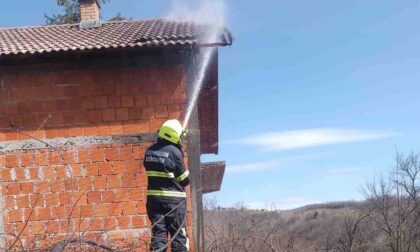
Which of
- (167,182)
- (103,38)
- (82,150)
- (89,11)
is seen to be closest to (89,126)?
(82,150)

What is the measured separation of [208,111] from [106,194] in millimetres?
4479

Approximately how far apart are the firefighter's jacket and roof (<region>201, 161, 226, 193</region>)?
21.0 feet

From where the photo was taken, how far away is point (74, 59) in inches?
325

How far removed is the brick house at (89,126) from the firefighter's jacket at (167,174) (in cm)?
182

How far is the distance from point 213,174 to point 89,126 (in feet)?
22.4

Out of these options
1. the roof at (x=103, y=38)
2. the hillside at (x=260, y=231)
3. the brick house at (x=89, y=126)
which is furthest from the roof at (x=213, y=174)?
the brick house at (x=89, y=126)

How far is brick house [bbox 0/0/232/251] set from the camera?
25.8ft

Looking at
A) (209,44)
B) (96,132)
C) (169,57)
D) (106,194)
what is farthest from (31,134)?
(209,44)

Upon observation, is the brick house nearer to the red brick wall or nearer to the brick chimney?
the red brick wall

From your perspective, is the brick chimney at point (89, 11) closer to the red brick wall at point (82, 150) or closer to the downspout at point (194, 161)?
the red brick wall at point (82, 150)

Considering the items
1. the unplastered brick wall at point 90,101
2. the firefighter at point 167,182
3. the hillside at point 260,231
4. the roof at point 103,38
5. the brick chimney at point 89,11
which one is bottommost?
the hillside at point 260,231

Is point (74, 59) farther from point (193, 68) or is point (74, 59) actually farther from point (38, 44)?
point (193, 68)

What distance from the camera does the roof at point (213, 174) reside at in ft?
42.3

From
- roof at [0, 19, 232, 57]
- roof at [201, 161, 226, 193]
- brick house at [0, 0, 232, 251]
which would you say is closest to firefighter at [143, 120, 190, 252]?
brick house at [0, 0, 232, 251]
